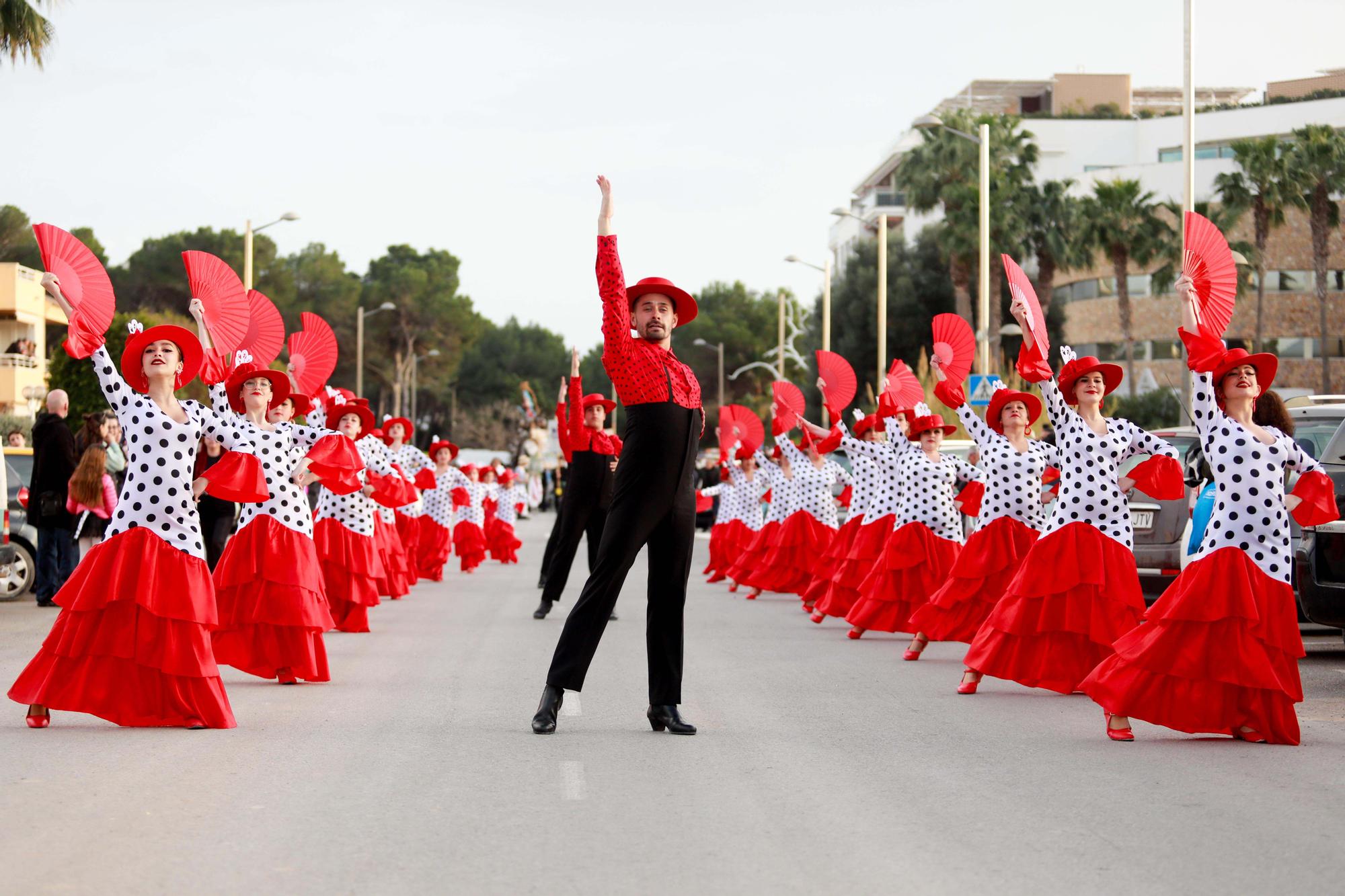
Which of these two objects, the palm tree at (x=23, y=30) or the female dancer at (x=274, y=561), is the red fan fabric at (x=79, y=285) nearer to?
the female dancer at (x=274, y=561)

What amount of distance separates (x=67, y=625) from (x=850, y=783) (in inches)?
155

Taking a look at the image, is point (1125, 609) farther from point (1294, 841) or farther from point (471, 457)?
point (471, 457)

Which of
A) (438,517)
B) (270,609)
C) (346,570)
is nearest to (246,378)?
(270,609)

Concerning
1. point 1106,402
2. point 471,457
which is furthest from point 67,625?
point 471,457

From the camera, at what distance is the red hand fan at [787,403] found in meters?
17.9

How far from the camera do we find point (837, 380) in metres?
17.2

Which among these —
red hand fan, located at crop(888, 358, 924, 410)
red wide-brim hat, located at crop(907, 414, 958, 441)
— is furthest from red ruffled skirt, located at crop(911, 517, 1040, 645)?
red hand fan, located at crop(888, 358, 924, 410)

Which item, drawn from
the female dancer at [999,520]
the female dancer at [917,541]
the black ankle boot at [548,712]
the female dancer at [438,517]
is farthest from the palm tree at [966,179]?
the black ankle boot at [548,712]

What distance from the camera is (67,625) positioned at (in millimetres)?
7938

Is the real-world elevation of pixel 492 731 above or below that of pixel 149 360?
below

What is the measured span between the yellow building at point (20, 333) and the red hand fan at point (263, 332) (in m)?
43.1

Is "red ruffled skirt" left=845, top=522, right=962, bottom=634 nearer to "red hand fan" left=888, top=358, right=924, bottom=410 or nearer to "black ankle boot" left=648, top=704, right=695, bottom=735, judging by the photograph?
"red hand fan" left=888, top=358, right=924, bottom=410

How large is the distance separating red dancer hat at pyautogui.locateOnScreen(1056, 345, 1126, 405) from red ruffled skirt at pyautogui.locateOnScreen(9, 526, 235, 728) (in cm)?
497

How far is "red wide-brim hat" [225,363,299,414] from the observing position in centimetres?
1012
